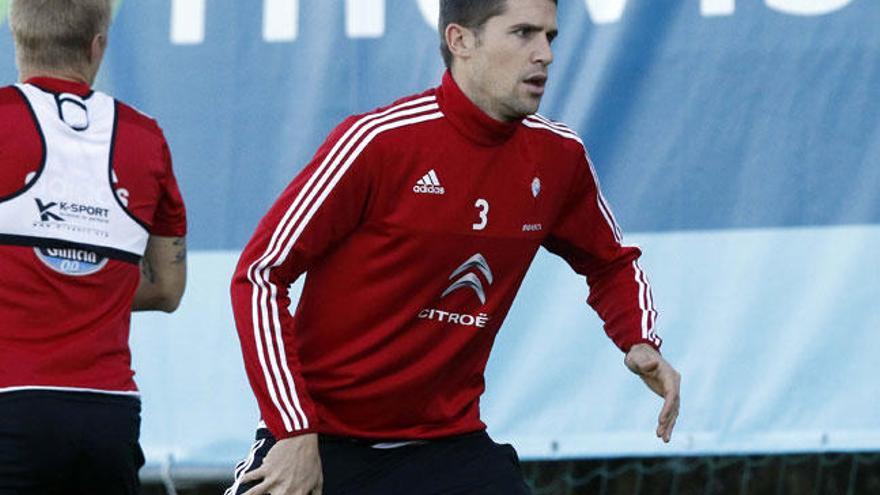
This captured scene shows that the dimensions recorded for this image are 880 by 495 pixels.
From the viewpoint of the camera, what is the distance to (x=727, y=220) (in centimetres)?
495

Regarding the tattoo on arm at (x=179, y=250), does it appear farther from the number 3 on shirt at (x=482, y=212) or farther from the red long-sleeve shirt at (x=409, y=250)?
the number 3 on shirt at (x=482, y=212)

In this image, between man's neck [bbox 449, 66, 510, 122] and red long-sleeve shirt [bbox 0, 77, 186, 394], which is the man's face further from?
red long-sleeve shirt [bbox 0, 77, 186, 394]

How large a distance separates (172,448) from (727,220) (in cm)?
184

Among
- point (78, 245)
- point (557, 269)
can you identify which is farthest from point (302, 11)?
point (78, 245)

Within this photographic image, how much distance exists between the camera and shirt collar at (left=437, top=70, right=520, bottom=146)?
3520 mm

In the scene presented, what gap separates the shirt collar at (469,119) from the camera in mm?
3520

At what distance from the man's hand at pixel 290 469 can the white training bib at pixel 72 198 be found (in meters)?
0.65

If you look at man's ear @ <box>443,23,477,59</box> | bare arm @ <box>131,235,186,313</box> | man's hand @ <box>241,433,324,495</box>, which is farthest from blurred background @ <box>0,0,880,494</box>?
man's hand @ <box>241,433,324,495</box>

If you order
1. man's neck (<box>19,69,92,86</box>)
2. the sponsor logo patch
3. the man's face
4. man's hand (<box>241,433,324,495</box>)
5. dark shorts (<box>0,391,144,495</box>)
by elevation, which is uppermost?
the man's face

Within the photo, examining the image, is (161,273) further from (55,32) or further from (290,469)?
(290,469)

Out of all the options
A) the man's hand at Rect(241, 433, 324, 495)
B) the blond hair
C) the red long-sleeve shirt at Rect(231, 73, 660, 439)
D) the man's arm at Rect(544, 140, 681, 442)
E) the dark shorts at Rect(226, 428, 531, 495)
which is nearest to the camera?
the man's hand at Rect(241, 433, 324, 495)

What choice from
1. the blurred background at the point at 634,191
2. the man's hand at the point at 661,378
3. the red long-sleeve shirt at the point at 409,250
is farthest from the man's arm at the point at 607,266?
the blurred background at the point at 634,191

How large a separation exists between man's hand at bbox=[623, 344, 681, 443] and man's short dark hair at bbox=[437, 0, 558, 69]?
77cm

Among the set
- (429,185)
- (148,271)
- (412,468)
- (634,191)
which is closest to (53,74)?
(148,271)
